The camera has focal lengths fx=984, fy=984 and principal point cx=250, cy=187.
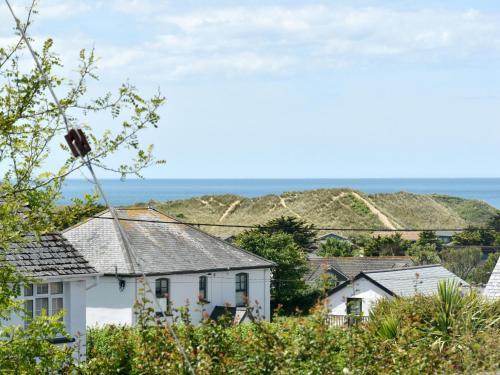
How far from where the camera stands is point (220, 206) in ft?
458

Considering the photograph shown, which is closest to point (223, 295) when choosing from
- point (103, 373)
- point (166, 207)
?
point (103, 373)

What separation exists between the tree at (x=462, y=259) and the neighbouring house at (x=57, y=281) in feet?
143

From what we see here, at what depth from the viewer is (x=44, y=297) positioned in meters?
27.9

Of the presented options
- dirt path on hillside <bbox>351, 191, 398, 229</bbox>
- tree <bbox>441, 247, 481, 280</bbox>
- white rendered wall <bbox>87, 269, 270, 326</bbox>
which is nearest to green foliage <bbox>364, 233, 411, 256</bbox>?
tree <bbox>441, 247, 481, 280</bbox>

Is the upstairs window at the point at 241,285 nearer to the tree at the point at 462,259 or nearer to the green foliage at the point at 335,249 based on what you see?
the green foliage at the point at 335,249

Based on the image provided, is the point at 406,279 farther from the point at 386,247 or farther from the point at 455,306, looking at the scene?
the point at 386,247

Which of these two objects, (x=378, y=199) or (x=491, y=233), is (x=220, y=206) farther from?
(x=491, y=233)

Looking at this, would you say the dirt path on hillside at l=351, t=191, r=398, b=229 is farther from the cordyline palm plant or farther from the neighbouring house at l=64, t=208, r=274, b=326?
the cordyline palm plant

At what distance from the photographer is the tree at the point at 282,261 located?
53.0m

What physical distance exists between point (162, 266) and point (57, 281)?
56.7ft

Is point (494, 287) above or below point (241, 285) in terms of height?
above

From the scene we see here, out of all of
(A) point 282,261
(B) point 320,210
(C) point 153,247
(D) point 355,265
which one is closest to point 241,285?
(C) point 153,247

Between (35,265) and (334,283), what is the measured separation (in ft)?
83.1

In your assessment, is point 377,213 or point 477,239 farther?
point 377,213
